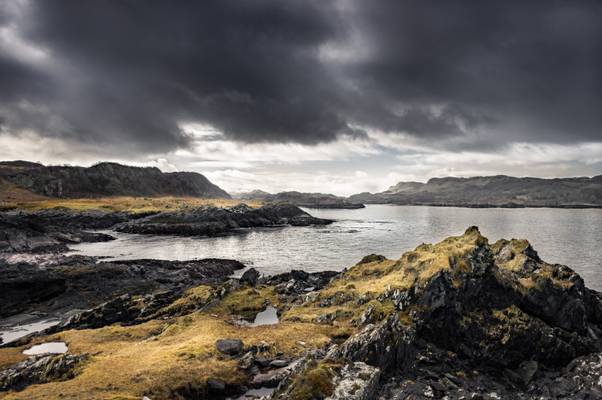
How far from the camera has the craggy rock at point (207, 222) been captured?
132750 mm

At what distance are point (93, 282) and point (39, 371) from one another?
1414 inches

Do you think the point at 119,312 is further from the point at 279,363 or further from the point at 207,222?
the point at 207,222

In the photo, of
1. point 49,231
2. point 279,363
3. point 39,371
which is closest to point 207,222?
point 49,231

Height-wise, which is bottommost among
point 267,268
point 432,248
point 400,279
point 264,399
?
point 267,268

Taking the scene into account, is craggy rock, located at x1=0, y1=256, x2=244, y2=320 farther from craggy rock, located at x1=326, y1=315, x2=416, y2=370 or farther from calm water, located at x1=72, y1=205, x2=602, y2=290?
craggy rock, located at x1=326, y1=315, x2=416, y2=370

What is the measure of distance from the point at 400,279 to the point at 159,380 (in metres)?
21.3

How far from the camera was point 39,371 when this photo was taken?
21.1 metres

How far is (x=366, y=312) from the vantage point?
29.3 metres

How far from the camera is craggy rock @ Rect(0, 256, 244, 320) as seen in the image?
4294 centimetres

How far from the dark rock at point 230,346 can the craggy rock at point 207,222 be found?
345ft

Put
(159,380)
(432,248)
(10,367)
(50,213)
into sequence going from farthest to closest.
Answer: (50,213) < (432,248) < (10,367) < (159,380)

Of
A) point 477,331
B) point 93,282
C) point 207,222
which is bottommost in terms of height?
point 93,282

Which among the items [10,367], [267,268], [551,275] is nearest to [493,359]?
[551,275]

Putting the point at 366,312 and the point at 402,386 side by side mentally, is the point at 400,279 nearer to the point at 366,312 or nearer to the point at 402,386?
the point at 366,312
